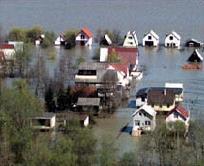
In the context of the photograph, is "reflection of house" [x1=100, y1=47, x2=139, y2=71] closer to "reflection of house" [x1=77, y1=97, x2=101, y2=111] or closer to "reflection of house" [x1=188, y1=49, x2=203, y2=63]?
"reflection of house" [x1=188, y1=49, x2=203, y2=63]

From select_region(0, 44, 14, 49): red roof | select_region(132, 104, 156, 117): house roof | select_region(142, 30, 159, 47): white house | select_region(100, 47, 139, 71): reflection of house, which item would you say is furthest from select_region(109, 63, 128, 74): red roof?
select_region(142, 30, 159, 47): white house

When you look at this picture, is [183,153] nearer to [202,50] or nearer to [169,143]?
[169,143]

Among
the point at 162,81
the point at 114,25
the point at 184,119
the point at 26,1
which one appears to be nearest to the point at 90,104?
the point at 184,119

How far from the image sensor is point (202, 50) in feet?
31.7

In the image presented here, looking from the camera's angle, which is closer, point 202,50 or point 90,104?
point 90,104

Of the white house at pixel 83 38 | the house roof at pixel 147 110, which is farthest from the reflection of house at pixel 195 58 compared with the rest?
the house roof at pixel 147 110

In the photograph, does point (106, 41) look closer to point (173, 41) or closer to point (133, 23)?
point (173, 41)

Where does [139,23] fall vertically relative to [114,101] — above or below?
above

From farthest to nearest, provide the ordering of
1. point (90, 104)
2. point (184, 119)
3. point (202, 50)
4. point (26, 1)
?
1. point (26, 1)
2. point (202, 50)
3. point (90, 104)
4. point (184, 119)

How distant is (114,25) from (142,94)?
6135 millimetres

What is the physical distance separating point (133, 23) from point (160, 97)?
6731 millimetres

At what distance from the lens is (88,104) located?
6.16 meters

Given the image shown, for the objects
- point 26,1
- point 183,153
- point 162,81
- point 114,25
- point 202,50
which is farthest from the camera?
point 26,1

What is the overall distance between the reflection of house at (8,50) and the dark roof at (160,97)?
2.06m
